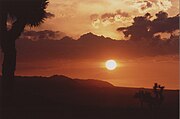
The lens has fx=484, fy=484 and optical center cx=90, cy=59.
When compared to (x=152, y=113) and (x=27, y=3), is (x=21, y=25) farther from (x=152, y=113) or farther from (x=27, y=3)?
(x=152, y=113)

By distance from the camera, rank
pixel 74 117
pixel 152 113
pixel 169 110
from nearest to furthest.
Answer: pixel 74 117
pixel 152 113
pixel 169 110

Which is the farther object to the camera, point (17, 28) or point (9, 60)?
point (17, 28)

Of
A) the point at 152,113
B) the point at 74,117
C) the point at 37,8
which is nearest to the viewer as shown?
the point at 74,117

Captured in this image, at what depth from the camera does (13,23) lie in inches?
1094

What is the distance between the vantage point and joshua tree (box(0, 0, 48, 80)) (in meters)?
27.0

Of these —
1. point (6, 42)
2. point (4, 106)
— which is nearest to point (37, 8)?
point (6, 42)

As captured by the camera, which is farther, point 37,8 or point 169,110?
point 169,110

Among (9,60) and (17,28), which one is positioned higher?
(17,28)

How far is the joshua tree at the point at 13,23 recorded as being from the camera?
2703cm

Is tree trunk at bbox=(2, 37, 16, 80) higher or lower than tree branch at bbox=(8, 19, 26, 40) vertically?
lower

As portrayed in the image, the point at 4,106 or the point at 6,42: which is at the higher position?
the point at 6,42

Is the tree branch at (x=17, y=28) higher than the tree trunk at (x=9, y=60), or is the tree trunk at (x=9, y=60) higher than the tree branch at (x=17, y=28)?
the tree branch at (x=17, y=28)

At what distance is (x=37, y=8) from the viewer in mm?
27797

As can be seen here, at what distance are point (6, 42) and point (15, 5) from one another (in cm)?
218
